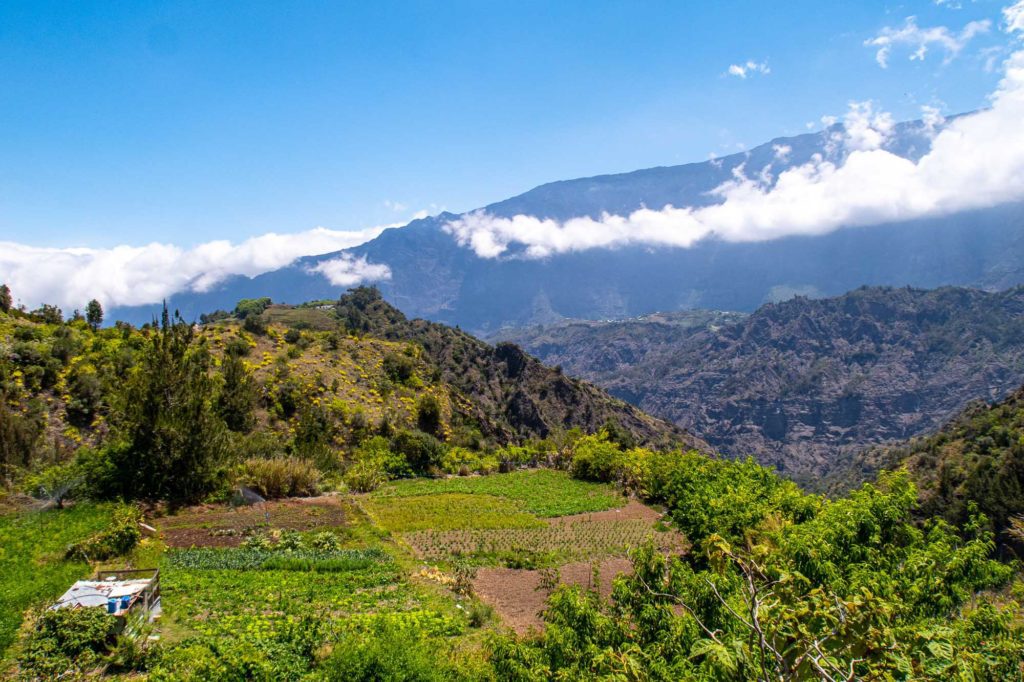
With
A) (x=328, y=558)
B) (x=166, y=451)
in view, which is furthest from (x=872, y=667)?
(x=166, y=451)

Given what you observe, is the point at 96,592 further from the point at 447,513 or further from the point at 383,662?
the point at 447,513

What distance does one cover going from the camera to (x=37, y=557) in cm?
1261

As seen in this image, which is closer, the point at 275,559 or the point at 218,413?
the point at 275,559

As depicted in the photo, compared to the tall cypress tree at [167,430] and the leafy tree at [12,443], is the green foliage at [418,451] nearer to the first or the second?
the tall cypress tree at [167,430]

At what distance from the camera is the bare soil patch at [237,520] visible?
17.0 m

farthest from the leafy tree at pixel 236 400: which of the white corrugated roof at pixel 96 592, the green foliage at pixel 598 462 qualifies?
the white corrugated roof at pixel 96 592

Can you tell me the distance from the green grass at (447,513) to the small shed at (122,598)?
40.5 ft

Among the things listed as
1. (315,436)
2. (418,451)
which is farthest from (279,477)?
(418,451)

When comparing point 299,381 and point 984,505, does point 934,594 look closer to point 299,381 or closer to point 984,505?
point 984,505

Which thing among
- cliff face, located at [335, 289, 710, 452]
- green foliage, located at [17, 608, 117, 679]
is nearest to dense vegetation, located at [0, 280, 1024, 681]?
green foliage, located at [17, 608, 117, 679]

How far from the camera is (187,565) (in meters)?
14.3

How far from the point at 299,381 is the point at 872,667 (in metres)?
44.7

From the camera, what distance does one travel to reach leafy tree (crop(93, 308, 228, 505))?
19.2m

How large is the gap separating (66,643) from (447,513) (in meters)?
18.9
